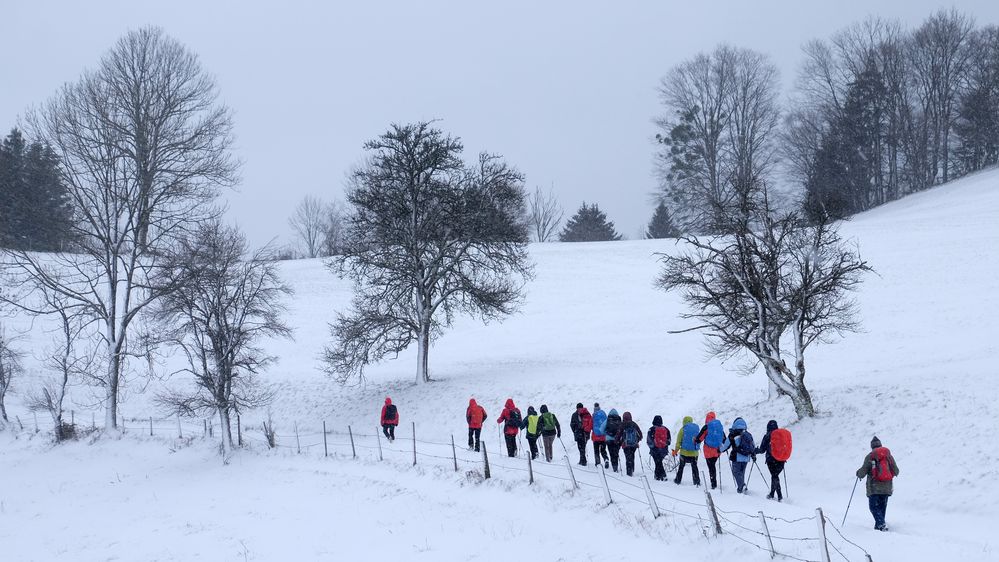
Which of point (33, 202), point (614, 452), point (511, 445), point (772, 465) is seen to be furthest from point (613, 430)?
point (33, 202)

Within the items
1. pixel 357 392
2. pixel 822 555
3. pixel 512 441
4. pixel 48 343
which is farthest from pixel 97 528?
pixel 48 343

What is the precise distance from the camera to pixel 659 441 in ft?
50.5

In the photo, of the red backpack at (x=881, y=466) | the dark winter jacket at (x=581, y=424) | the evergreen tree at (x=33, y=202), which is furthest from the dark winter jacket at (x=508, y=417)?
the evergreen tree at (x=33, y=202)

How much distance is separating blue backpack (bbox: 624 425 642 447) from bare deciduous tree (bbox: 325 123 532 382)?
11.9 metres

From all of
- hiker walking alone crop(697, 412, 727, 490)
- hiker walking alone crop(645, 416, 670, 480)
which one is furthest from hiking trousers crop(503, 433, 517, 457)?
hiker walking alone crop(697, 412, 727, 490)

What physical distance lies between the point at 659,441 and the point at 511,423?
14.8 feet

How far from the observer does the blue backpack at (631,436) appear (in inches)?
634

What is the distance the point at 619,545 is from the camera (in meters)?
11.5

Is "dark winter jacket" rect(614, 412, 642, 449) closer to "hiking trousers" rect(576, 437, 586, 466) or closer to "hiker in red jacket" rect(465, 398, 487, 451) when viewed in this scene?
"hiking trousers" rect(576, 437, 586, 466)

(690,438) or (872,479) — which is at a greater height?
(690,438)

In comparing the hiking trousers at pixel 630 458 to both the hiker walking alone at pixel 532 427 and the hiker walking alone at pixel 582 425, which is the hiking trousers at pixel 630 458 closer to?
the hiker walking alone at pixel 582 425

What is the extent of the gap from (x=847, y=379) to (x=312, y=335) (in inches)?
1159

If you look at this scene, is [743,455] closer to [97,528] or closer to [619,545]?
[619,545]

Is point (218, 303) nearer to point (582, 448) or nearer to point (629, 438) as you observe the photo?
point (582, 448)
